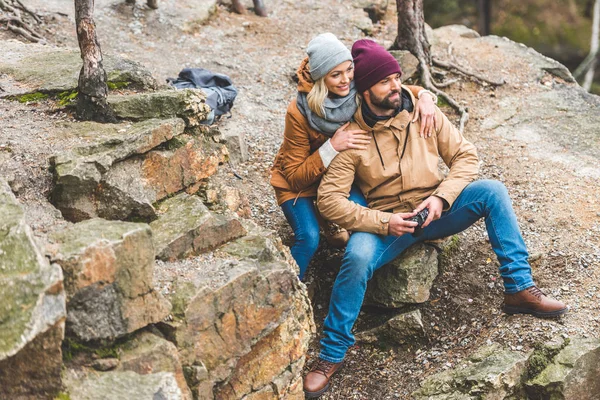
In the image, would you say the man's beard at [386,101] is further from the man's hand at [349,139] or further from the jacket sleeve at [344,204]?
the jacket sleeve at [344,204]

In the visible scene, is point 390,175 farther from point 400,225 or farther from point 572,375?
point 572,375

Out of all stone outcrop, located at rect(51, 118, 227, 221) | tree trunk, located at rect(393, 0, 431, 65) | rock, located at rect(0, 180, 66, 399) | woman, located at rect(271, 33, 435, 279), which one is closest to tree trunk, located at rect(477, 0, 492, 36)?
tree trunk, located at rect(393, 0, 431, 65)

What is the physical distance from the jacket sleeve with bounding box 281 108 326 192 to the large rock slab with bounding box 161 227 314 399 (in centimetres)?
78

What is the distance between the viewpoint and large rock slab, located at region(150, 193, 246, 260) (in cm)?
509

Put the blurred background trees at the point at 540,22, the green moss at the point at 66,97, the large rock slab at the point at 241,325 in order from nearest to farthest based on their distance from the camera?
the large rock slab at the point at 241,325, the green moss at the point at 66,97, the blurred background trees at the point at 540,22

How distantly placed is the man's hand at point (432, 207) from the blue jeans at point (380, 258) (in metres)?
0.21

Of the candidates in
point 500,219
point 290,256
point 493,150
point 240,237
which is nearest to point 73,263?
point 240,237

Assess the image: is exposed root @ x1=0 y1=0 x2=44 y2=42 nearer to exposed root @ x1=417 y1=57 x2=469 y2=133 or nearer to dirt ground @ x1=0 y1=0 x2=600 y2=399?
dirt ground @ x1=0 y1=0 x2=600 y2=399

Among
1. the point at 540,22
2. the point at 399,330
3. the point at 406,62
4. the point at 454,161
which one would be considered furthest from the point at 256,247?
the point at 540,22

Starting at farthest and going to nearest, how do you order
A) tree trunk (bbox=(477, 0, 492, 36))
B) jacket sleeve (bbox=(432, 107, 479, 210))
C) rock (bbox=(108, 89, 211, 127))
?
tree trunk (bbox=(477, 0, 492, 36)) < rock (bbox=(108, 89, 211, 127)) < jacket sleeve (bbox=(432, 107, 479, 210))

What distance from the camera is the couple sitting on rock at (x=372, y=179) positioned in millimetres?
5703

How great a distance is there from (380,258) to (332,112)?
1.37 meters

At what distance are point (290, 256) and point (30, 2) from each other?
27.4 feet

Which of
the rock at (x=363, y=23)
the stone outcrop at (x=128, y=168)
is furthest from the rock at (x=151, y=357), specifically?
the rock at (x=363, y=23)
